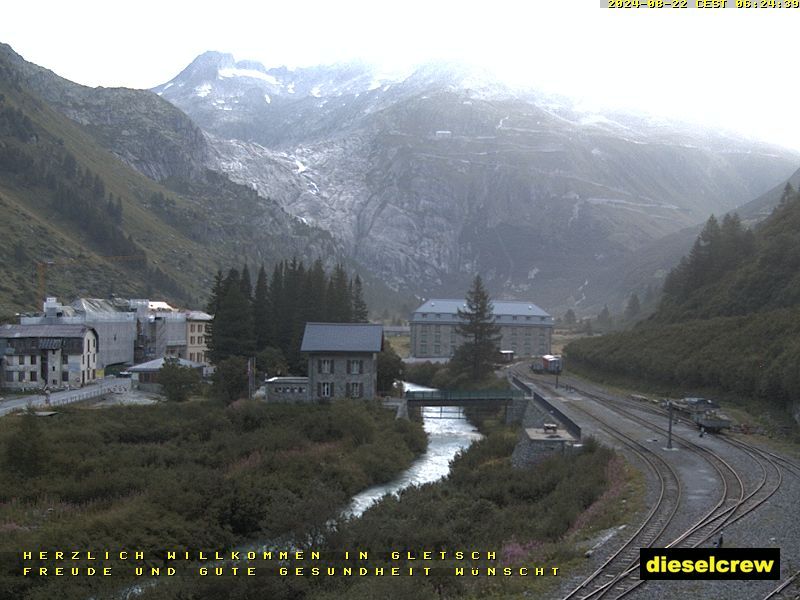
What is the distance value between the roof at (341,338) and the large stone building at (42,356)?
1231 inches

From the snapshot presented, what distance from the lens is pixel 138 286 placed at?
554ft

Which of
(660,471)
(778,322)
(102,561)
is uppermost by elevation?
(778,322)

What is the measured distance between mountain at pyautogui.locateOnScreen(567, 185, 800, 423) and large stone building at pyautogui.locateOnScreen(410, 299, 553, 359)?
1243 inches

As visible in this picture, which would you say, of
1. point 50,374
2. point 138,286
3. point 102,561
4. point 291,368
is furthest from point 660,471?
point 138,286

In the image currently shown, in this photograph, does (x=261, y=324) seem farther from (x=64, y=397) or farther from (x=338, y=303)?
(x=64, y=397)

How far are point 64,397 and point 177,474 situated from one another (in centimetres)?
3348

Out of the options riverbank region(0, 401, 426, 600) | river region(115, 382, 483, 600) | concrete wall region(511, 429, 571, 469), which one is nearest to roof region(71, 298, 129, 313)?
riverbank region(0, 401, 426, 600)

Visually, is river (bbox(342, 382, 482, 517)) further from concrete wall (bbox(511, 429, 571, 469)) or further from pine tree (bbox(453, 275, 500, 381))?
pine tree (bbox(453, 275, 500, 381))

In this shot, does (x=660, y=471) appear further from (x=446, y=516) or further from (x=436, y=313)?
(x=436, y=313)

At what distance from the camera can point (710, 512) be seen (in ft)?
89.6

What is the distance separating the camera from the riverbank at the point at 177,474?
31.7 metres

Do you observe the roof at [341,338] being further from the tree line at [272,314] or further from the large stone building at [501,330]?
the large stone building at [501,330]

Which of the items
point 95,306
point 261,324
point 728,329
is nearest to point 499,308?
point 261,324

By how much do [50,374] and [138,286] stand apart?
304 feet
